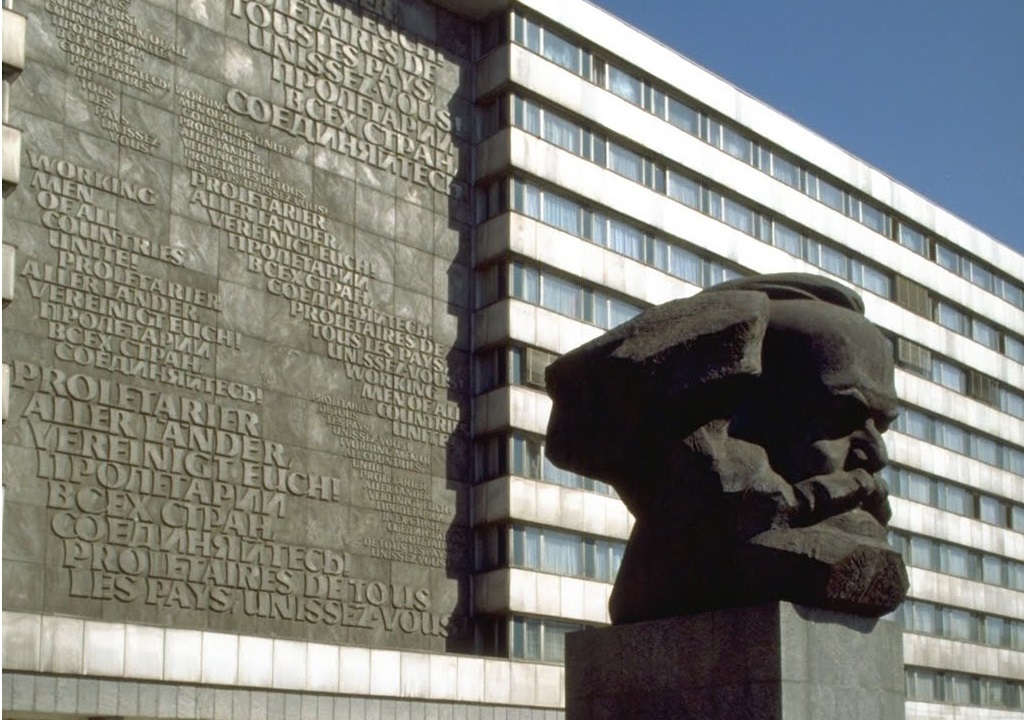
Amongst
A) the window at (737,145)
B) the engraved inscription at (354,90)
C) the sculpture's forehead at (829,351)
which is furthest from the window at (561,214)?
the sculpture's forehead at (829,351)

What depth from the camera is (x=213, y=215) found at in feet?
118

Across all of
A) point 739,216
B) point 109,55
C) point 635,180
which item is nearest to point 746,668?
point 109,55

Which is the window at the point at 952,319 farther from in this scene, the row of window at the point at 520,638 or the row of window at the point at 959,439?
the row of window at the point at 520,638

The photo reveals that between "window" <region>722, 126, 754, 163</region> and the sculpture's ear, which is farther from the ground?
"window" <region>722, 126, 754, 163</region>

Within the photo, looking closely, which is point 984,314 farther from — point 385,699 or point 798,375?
point 798,375

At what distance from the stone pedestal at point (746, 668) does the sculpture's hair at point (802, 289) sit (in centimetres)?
245

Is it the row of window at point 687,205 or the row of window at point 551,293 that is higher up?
the row of window at point 687,205

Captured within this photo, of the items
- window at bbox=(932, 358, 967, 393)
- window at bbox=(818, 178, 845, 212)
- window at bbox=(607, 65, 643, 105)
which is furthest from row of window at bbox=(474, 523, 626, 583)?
window at bbox=(932, 358, 967, 393)

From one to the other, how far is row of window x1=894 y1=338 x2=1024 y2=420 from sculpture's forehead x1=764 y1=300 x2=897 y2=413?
47.1 meters

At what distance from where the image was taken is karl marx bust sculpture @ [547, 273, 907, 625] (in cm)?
1123

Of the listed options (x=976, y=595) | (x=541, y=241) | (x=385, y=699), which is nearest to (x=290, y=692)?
(x=385, y=699)

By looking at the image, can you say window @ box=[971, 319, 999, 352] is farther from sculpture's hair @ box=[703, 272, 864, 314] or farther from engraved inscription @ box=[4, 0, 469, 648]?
sculpture's hair @ box=[703, 272, 864, 314]

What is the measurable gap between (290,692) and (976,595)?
33.4 metres

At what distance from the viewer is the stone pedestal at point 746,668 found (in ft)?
35.9
